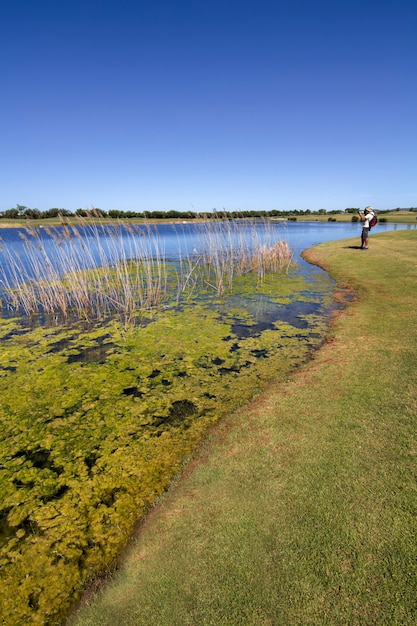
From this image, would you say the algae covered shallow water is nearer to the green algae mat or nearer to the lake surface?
the green algae mat

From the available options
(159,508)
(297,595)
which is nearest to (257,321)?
(159,508)

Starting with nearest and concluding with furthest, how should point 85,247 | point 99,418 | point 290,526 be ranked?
point 290,526
point 99,418
point 85,247

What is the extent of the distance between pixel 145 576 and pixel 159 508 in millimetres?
447

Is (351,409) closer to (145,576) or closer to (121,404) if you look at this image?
(145,576)

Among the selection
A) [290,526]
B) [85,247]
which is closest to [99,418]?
[290,526]

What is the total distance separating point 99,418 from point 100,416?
35 mm

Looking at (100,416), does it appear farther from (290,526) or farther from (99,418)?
(290,526)

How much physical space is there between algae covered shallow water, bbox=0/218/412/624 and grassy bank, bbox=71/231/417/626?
26 centimetres

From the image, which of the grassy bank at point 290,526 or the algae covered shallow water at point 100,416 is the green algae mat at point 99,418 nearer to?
the algae covered shallow water at point 100,416

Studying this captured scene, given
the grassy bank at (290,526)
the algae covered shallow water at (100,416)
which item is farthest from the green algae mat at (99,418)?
the grassy bank at (290,526)

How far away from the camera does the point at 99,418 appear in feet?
10.3

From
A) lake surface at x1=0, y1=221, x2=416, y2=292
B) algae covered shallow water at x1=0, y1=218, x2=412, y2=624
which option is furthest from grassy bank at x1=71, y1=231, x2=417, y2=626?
lake surface at x1=0, y1=221, x2=416, y2=292

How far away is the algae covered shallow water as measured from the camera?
1825mm

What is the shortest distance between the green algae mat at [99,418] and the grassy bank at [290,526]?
0.88 feet
